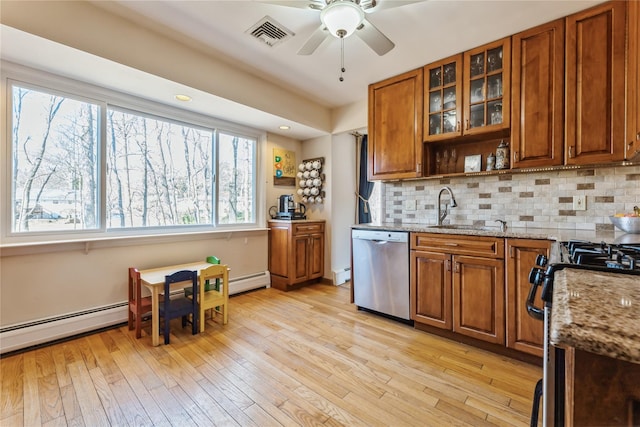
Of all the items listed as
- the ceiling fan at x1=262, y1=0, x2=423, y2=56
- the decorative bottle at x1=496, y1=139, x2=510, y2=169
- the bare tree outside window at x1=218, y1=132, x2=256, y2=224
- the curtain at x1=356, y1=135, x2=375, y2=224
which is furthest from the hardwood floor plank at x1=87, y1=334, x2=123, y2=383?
the curtain at x1=356, y1=135, x2=375, y2=224

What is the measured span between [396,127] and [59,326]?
3.47 meters

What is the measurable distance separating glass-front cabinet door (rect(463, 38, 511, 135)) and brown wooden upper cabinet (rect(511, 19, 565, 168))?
0.18 feet

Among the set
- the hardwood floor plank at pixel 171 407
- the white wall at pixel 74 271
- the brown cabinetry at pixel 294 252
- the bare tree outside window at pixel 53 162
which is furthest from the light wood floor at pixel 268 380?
the brown cabinetry at pixel 294 252

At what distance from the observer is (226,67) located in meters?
2.71

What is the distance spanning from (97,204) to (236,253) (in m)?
1.52

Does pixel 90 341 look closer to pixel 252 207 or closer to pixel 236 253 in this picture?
pixel 236 253

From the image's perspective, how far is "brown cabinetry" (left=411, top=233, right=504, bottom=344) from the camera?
2025 millimetres

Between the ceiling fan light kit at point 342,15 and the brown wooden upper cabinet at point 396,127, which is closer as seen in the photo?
the ceiling fan light kit at point 342,15

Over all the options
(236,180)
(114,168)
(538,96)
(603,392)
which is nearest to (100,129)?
(114,168)

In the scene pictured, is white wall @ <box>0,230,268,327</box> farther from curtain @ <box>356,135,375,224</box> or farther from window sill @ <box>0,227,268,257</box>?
curtain @ <box>356,135,375,224</box>

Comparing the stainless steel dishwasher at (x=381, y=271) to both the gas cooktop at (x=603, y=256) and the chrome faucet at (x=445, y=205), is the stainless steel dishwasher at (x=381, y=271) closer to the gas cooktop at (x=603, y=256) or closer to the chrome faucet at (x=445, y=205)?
the chrome faucet at (x=445, y=205)

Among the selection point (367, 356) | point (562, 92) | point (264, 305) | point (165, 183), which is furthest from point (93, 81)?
point (562, 92)

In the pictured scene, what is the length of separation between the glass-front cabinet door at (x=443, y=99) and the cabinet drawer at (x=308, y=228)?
6.08 ft

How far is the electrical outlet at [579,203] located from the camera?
212cm
